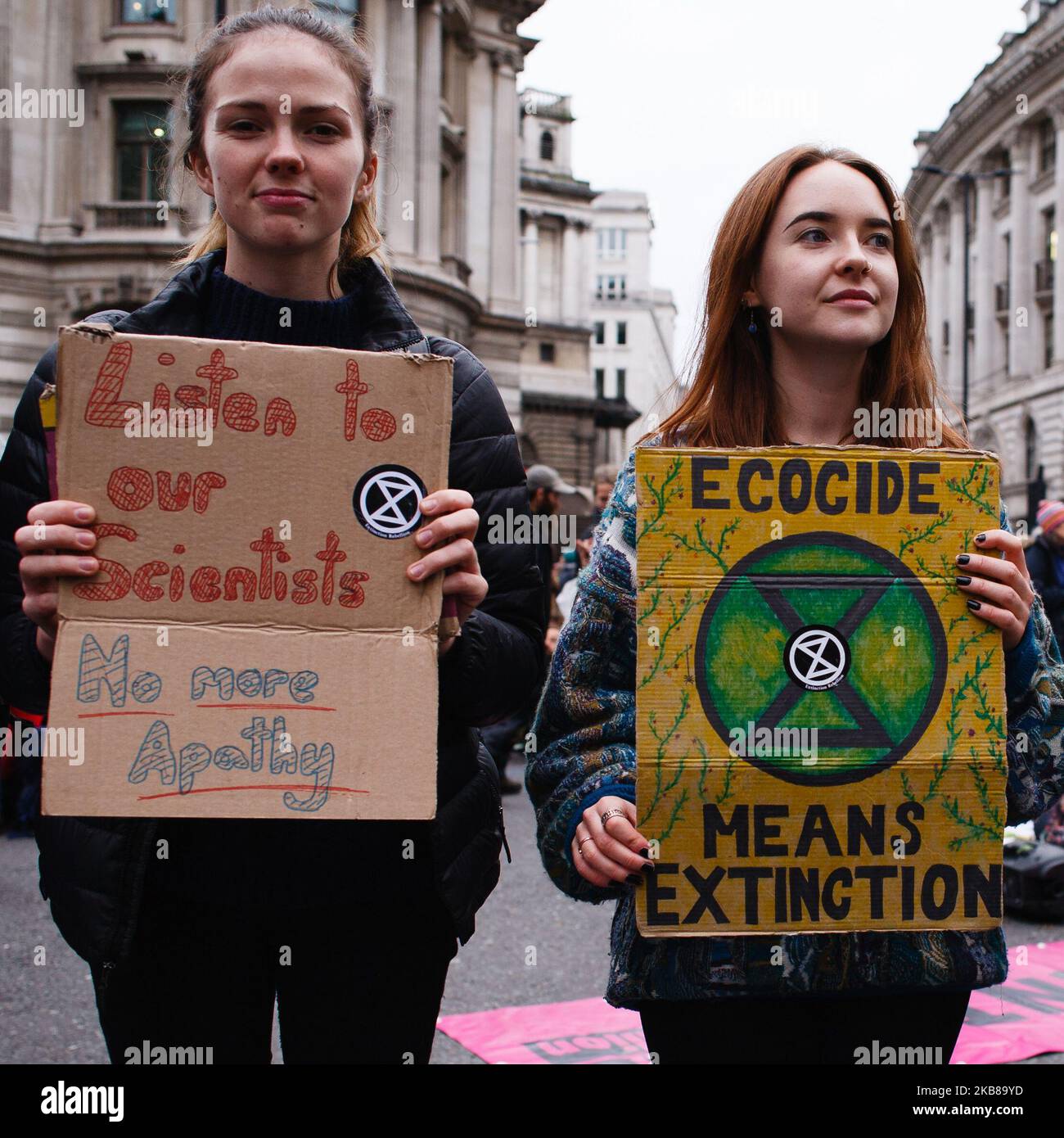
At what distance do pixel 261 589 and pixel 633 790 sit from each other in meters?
0.59

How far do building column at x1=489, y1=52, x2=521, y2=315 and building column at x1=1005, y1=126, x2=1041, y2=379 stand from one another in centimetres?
1980

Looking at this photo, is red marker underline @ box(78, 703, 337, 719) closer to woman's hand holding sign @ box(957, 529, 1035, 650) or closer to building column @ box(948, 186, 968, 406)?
woman's hand holding sign @ box(957, 529, 1035, 650)

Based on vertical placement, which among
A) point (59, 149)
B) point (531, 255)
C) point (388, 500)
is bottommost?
Answer: point (388, 500)

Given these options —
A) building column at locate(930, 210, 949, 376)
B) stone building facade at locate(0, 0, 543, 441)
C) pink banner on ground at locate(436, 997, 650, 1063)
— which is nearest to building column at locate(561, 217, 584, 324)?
building column at locate(930, 210, 949, 376)

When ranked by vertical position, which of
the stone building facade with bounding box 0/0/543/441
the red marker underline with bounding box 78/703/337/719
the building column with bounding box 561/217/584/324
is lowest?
the red marker underline with bounding box 78/703/337/719

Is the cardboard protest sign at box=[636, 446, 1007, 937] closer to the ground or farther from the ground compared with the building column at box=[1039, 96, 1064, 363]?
closer to the ground

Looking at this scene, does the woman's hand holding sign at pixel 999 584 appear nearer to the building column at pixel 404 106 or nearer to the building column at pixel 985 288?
the building column at pixel 404 106

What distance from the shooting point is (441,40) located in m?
32.1

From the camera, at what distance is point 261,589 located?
1.58 metres

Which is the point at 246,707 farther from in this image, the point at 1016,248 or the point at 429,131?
the point at 1016,248

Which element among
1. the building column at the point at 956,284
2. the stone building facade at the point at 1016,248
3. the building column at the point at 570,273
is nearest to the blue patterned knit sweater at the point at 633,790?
the stone building facade at the point at 1016,248

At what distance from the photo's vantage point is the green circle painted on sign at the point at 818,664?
5.31ft

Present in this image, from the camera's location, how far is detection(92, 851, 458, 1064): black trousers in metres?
1.74

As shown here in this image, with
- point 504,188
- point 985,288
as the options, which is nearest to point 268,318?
point 504,188
